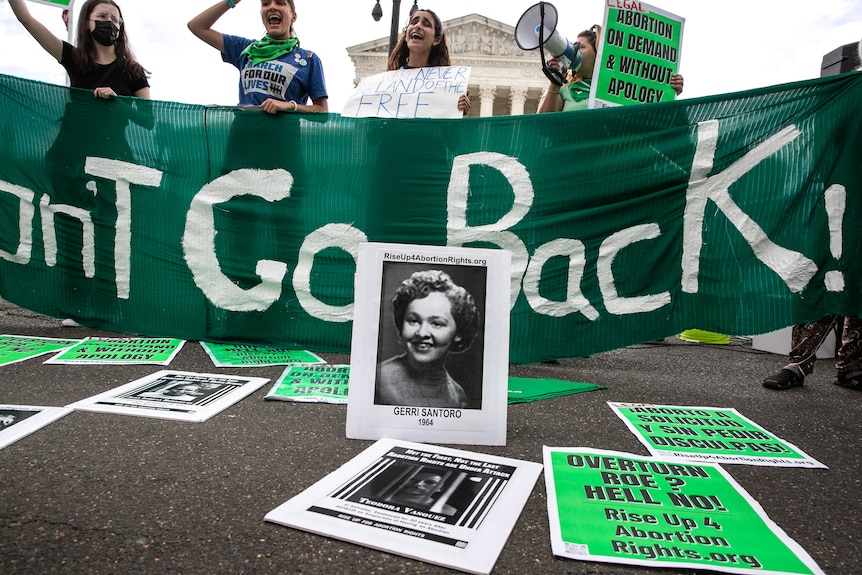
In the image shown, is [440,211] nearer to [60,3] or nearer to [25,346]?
[25,346]

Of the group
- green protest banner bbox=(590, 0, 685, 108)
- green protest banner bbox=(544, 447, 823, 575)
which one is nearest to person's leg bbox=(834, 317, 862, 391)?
green protest banner bbox=(590, 0, 685, 108)

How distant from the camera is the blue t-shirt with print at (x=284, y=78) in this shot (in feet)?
9.49

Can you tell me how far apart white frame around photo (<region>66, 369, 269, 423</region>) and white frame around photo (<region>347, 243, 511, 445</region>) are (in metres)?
0.54

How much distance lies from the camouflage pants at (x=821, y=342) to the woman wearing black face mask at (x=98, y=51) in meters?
3.66

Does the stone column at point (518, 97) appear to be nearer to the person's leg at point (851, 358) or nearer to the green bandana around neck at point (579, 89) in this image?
the green bandana around neck at point (579, 89)

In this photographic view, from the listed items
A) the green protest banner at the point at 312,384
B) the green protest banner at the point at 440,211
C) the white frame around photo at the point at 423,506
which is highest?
the green protest banner at the point at 440,211

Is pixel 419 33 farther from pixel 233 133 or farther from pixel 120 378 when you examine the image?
pixel 120 378

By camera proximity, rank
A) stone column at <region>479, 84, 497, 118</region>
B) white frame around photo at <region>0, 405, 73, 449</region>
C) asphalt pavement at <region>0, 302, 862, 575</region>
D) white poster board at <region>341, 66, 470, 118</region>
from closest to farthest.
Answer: asphalt pavement at <region>0, 302, 862, 575</region>, white frame around photo at <region>0, 405, 73, 449</region>, white poster board at <region>341, 66, 470, 118</region>, stone column at <region>479, 84, 497, 118</region>

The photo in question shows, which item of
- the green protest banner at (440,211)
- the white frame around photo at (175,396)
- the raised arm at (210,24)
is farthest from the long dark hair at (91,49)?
the white frame around photo at (175,396)

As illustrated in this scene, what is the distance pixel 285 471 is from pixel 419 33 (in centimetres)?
239

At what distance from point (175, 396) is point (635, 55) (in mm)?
2765

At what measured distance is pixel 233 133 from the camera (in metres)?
2.85

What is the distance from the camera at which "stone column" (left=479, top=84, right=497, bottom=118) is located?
31375 mm

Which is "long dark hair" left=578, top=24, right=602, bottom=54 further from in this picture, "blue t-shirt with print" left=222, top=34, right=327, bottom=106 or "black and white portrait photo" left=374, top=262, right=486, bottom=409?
"black and white portrait photo" left=374, top=262, right=486, bottom=409
